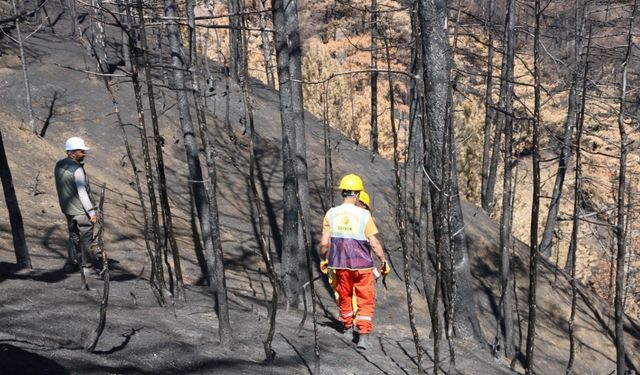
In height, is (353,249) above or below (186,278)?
above

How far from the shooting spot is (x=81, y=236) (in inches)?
294

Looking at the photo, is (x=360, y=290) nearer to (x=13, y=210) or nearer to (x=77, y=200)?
(x=77, y=200)

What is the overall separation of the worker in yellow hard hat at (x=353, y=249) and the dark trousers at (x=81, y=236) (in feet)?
8.63

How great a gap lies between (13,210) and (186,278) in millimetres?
Result: 3773

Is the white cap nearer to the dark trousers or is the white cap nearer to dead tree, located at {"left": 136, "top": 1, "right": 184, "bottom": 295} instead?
the dark trousers

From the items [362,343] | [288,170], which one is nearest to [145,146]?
[288,170]

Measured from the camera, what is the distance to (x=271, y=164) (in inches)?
687

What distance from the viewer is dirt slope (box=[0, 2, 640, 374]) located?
17.3 ft

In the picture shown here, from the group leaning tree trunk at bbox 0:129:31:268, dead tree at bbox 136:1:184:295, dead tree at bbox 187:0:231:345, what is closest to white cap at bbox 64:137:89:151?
leaning tree trunk at bbox 0:129:31:268

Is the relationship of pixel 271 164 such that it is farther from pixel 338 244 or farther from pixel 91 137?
pixel 338 244

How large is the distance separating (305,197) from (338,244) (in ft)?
8.02

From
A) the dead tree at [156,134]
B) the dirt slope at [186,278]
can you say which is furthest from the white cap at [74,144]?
the dead tree at [156,134]

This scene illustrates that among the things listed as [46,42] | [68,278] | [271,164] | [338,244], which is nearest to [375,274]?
[338,244]

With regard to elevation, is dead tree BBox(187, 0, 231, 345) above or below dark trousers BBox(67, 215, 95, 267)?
above
